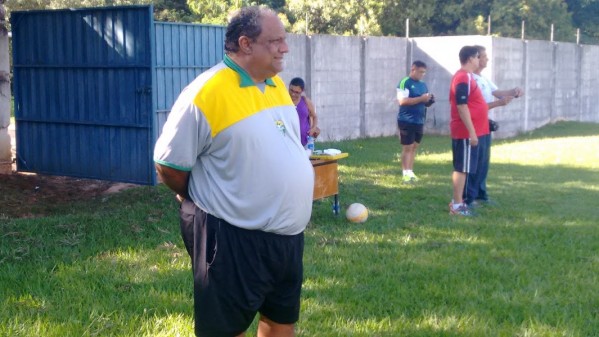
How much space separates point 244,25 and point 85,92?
8.36 metres

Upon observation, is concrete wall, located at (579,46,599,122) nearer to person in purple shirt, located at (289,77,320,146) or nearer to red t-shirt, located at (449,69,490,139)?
red t-shirt, located at (449,69,490,139)

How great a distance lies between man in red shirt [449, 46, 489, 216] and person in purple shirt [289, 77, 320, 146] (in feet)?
5.51

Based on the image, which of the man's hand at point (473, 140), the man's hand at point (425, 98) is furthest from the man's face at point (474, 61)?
the man's hand at point (425, 98)

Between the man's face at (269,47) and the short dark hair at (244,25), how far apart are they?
0.02 meters

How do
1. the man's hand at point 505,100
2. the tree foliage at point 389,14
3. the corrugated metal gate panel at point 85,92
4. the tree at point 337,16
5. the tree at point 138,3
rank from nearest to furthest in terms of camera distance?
the man's hand at point 505,100, the corrugated metal gate panel at point 85,92, the tree at point 138,3, the tree at point 337,16, the tree foliage at point 389,14

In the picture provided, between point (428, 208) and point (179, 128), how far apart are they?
6.47 metres

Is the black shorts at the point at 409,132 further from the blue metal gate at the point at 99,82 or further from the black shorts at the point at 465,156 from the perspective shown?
the blue metal gate at the point at 99,82

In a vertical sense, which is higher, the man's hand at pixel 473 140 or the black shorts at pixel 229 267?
the man's hand at pixel 473 140

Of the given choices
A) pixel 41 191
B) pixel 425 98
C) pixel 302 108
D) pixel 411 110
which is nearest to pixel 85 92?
pixel 41 191

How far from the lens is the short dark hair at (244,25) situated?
139 inches

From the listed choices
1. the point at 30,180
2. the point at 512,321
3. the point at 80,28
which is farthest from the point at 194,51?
the point at 512,321

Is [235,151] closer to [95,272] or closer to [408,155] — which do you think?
[95,272]

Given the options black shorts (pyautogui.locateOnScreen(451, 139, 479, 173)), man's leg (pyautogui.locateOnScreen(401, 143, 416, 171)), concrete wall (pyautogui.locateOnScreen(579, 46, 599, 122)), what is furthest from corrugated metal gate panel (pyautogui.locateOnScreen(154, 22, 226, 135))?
concrete wall (pyautogui.locateOnScreen(579, 46, 599, 122))

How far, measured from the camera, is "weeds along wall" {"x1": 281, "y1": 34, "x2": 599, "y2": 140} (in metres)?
17.6
